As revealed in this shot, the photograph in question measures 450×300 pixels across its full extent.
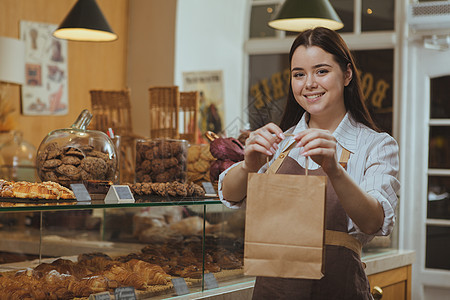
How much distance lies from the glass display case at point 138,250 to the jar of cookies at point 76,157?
0.43 ft

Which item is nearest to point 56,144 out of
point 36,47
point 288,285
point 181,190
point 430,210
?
point 181,190

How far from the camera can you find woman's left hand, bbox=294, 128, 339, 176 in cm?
129

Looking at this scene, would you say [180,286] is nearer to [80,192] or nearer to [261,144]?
[80,192]

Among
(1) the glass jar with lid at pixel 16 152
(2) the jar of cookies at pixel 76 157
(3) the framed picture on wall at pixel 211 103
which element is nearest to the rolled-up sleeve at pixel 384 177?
(2) the jar of cookies at pixel 76 157

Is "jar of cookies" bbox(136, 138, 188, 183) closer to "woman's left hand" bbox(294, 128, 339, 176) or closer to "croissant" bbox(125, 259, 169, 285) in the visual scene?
"croissant" bbox(125, 259, 169, 285)

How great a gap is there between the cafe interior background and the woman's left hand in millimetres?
3486

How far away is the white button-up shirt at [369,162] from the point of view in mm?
1425

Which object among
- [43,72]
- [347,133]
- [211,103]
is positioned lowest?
[347,133]

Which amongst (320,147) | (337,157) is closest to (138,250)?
(337,157)

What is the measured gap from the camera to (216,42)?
602 cm

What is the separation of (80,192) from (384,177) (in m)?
0.87

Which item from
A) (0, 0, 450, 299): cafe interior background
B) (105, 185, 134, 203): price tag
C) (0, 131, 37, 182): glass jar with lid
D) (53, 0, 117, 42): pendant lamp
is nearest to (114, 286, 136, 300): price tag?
(105, 185, 134, 203): price tag

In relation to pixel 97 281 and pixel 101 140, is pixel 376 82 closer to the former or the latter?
pixel 101 140

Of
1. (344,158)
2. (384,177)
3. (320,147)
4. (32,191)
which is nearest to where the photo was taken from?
(320,147)
